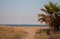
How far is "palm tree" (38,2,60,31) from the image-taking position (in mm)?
12500

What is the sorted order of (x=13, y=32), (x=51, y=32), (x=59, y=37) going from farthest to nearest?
(x=13, y=32), (x=51, y=32), (x=59, y=37)

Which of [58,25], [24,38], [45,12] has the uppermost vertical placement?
[45,12]

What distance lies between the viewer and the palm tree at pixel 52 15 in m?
12.5

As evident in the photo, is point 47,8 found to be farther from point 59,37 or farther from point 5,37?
point 5,37

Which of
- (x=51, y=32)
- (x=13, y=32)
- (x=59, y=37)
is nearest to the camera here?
(x=59, y=37)

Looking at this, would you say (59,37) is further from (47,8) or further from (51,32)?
(47,8)

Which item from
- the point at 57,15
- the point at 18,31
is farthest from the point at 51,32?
the point at 18,31

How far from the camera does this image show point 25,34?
1320cm

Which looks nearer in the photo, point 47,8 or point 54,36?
point 54,36

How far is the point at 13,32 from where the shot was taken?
1336 cm

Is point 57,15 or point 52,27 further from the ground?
point 57,15

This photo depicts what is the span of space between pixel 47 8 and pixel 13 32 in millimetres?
3157

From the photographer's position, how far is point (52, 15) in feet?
41.3

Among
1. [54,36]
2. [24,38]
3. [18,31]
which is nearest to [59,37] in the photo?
[54,36]
